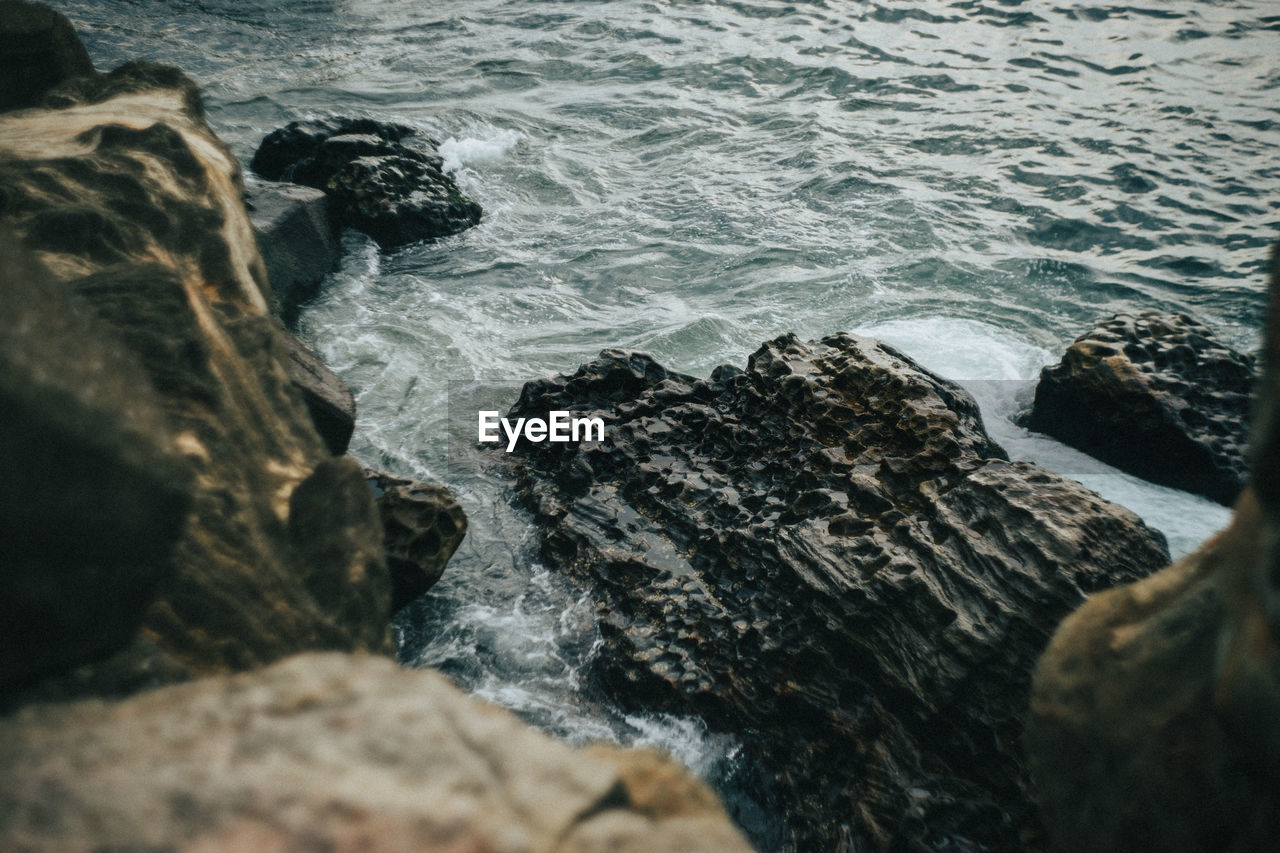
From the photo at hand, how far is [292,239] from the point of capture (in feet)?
23.7

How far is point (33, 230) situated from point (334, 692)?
2.53 m

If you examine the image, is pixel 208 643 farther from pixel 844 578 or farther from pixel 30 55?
pixel 30 55

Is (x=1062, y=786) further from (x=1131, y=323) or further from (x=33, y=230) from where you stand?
(x=1131, y=323)

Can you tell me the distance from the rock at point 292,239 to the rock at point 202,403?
3337 mm

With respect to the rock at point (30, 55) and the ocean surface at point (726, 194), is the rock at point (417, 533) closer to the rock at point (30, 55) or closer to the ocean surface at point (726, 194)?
the ocean surface at point (726, 194)

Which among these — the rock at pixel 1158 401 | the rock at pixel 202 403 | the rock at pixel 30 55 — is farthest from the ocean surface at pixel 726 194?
the rock at pixel 30 55

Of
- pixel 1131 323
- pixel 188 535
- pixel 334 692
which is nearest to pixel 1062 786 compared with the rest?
pixel 334 692

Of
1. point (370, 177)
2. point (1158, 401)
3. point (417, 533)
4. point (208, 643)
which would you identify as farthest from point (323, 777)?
point (370, 177)

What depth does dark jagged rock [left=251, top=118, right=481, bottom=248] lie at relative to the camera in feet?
28.2

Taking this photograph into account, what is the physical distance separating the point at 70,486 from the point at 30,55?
182 inches

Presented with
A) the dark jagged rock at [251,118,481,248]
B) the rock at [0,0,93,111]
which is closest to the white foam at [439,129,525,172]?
the dark jagged rock at [251,118,481,248]

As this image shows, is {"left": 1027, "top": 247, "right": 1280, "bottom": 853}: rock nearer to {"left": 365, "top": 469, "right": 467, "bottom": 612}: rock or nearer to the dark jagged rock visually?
{"left": 365, "top": 469, "right": 467, "bottom": 612}: rock

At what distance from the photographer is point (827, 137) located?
12.6 meters

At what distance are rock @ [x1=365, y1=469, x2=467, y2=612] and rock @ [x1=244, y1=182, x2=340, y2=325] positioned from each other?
349cm
